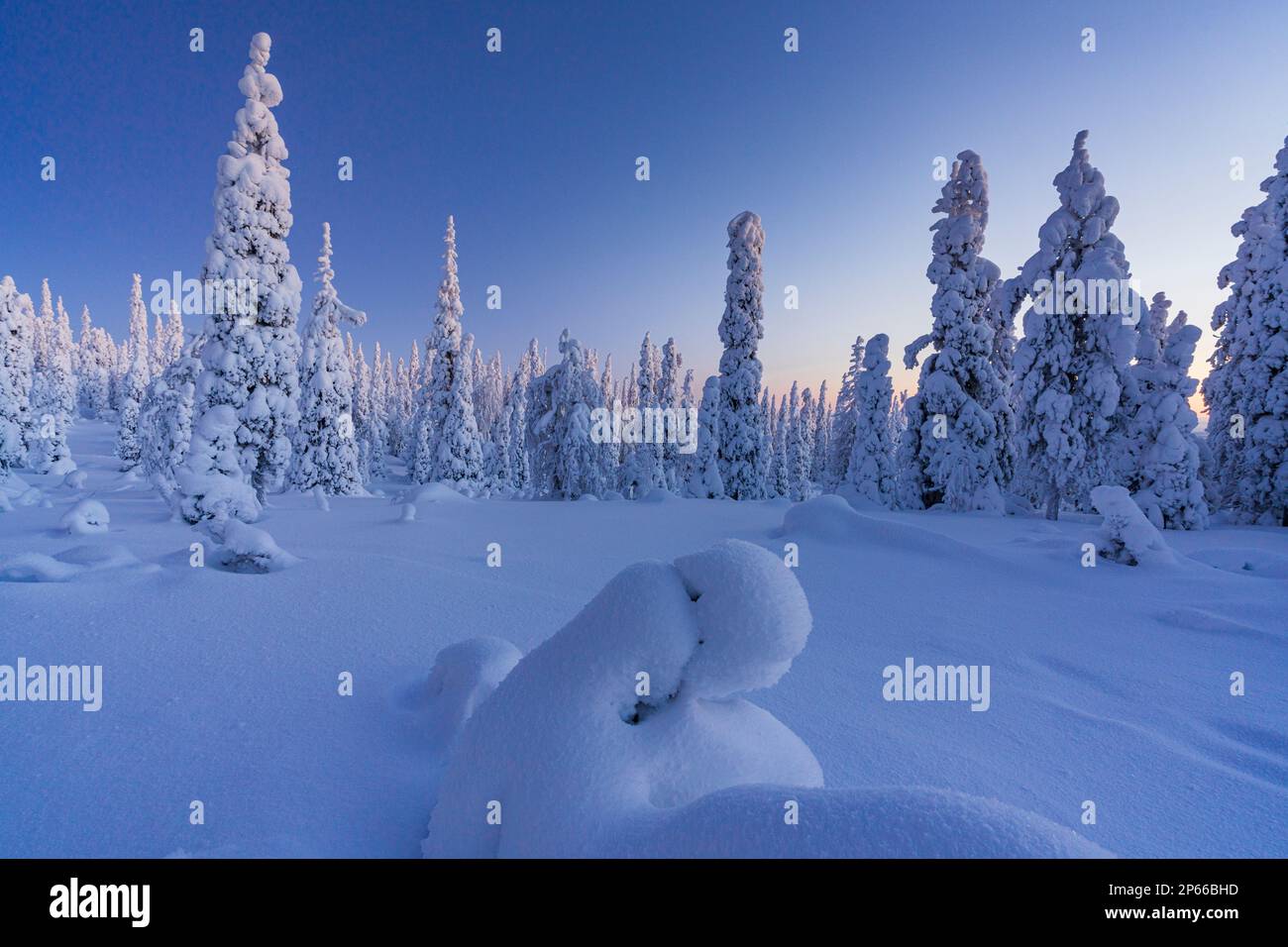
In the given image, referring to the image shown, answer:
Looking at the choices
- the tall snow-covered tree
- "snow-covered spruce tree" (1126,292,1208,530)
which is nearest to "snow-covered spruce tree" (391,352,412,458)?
the tall snow-covered tree

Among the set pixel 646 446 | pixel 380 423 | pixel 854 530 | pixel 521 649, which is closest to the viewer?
pixel 521 649

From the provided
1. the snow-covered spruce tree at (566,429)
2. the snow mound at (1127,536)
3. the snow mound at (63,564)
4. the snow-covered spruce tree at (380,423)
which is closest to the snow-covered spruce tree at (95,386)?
the snow-covered spruce tree at (380,423)

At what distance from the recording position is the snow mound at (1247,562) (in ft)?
24.0

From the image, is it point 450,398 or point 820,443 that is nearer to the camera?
point 450,398

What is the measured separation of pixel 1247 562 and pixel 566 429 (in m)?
20.5

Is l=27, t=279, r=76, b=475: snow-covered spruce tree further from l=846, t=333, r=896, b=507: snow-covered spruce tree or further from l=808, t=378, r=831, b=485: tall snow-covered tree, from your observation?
l=808, t=378, r=831, b=485: tall snow-covered tree

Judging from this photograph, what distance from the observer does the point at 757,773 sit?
202cm

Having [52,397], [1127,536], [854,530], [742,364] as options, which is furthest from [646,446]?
[52,397]

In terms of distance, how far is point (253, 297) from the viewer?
14258mm

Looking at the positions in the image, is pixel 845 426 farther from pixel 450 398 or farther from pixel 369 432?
pixel 369 432

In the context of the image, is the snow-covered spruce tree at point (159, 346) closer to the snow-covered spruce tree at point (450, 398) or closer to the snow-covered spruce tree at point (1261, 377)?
the snow-covered spruce tree at point (450, 398)

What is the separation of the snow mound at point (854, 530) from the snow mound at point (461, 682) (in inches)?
285

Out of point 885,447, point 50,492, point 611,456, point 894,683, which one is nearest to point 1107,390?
point 885,447

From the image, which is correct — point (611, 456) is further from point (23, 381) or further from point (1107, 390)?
point (23, 381)
